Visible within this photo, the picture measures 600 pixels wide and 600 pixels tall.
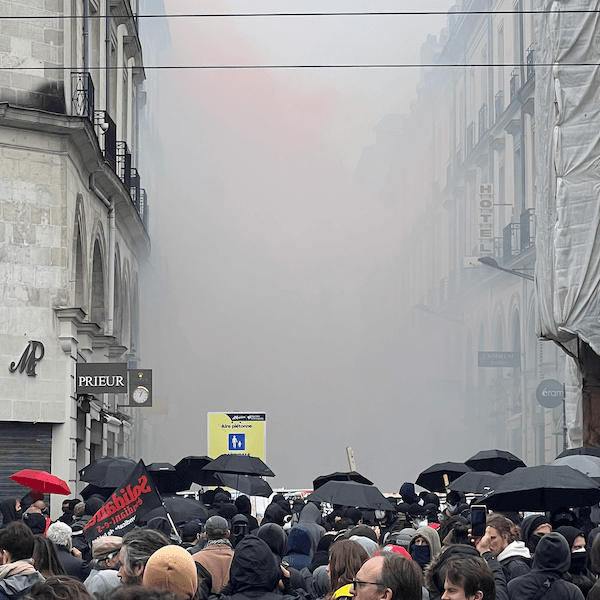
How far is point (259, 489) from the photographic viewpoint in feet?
52.0

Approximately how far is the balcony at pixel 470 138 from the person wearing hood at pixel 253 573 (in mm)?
36062

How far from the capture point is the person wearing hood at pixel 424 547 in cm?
678

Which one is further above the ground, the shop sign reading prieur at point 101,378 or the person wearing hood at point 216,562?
the shop sign reading prieur at point 101,378

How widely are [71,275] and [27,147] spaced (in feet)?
6.98

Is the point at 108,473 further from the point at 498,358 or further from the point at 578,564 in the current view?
the point at 498,358

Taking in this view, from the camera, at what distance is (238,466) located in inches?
600

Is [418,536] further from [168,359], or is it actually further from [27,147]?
[168,359]

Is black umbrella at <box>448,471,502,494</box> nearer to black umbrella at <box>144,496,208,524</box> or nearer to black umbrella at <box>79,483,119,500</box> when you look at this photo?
black umbrella at <box>144,496,208,524</box>

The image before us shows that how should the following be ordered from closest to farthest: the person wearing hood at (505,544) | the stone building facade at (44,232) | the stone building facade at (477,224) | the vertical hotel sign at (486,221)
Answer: the person wearing hood at (505,544) → the stone building facade at (44,232) → the stone building facade at (477,224) → the vertical hotel sign at (486,221)

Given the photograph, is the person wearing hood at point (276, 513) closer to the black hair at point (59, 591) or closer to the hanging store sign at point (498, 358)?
the black hair at point (59, 591)

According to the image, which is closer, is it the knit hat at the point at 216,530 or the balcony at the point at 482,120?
the knit hat at the point at 216,530

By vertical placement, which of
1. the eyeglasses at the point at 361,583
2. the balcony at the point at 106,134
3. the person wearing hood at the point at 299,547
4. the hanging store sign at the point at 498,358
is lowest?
the person wearing hood at the point at 299,547

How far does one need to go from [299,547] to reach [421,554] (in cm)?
85

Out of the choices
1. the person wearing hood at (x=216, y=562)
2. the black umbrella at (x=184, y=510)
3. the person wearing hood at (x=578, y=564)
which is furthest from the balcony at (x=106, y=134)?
the person wearing hood at (x=578, y=564)
